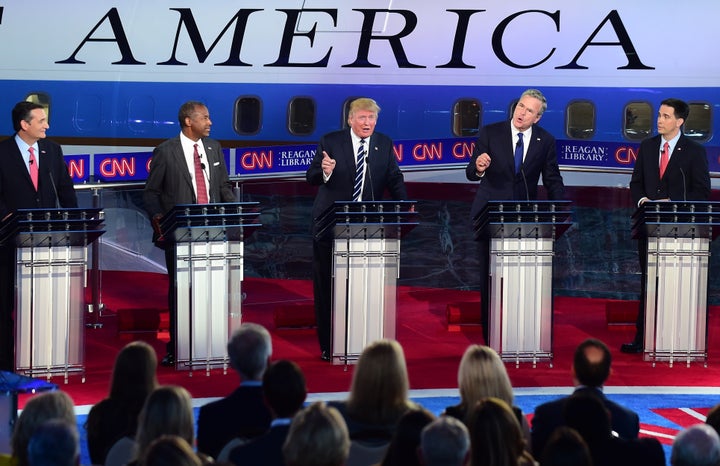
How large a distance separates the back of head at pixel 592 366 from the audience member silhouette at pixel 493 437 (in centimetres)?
142

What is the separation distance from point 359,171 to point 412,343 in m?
1.88

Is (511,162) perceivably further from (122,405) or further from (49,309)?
(122,405)

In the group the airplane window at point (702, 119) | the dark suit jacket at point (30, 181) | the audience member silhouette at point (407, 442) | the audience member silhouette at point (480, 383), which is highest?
the airplane window at point (702, 119)

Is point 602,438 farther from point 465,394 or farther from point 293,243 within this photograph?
point 293,243

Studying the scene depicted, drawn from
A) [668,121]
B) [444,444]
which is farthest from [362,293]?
[444,444]

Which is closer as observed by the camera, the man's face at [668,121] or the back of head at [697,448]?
the back of head at [697,448]

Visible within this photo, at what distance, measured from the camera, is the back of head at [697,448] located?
17.4 feet

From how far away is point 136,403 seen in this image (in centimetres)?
633

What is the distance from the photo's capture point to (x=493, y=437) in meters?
5.28

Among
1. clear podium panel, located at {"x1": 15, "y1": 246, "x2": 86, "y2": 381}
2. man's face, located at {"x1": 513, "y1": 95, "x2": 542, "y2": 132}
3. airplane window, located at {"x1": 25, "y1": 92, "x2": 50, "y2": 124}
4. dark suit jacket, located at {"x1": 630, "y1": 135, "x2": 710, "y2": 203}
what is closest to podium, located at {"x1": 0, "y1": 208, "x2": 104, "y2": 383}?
clear podium panel, located at {"x1": 15, "y1": 246, "x2": 86, "y2": 381}

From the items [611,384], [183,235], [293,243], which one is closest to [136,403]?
[183,235]

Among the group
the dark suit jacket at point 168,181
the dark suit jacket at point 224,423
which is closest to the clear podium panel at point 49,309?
the dark suit jacket at point 168,181

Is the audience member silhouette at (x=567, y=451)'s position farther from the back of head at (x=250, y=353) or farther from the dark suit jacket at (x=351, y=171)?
the dark suit jacket at (x=351, y=171)

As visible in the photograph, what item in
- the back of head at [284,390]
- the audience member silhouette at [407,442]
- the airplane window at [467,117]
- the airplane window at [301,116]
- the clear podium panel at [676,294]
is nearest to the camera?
the audience member silhouette at [407,442]
